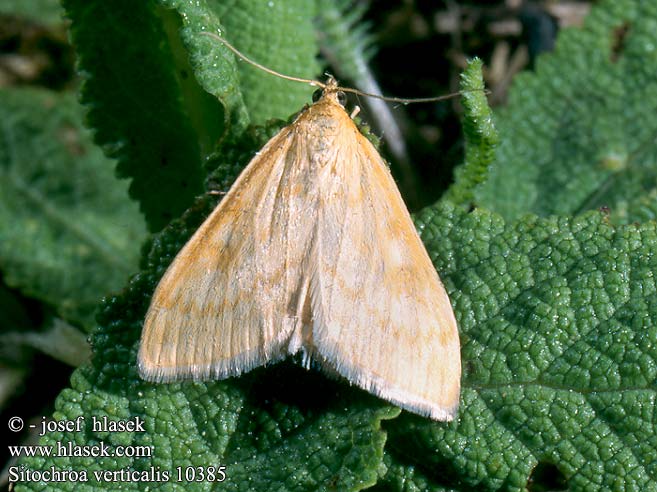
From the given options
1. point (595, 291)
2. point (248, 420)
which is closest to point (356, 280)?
point (248, 420)

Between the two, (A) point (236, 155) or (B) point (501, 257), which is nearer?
(B) point (501, 257)

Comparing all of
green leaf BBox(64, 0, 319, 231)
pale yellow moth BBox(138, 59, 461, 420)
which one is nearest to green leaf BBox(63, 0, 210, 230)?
green leaf BBox(64, 0, 319, 231)

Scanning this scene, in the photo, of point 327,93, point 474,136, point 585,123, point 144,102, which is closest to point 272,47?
point 327,93

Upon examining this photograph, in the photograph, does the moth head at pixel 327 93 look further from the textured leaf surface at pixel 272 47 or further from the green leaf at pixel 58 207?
the green leaf at pixel 58 207

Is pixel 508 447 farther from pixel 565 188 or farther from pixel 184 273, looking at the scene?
pixel 565 188

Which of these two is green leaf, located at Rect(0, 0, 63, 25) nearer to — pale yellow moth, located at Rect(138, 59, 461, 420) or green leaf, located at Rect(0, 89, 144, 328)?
green leaf, located at Rect(0, 89, 144, 328)
